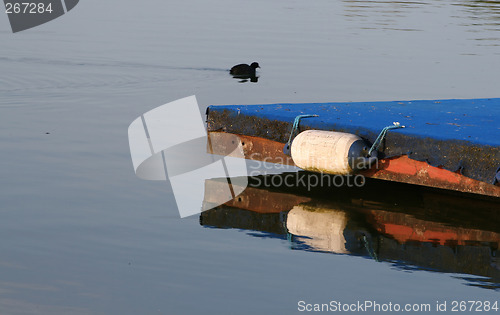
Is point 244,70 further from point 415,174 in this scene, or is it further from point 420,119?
point 415,174

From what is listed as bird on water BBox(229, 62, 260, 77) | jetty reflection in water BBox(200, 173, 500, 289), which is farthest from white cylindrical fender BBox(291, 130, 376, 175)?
bird on water BBox(229, 62, 260, 77)

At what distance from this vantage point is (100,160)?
381 inches

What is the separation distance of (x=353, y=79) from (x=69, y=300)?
10822 millimetres

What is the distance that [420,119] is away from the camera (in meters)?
9.10

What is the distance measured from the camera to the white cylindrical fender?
8.44 meters

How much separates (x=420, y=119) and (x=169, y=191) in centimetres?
264

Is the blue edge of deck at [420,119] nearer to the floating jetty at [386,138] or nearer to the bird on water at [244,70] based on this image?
the floating jetty at [386,138]

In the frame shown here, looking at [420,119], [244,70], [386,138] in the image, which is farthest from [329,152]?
[244,70]

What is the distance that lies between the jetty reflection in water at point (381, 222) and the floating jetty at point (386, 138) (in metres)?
0.30

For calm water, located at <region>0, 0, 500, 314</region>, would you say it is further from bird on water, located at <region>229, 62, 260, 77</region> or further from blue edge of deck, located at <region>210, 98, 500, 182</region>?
blue edge of deck, located at <region>210, 98, 500, 182</region>

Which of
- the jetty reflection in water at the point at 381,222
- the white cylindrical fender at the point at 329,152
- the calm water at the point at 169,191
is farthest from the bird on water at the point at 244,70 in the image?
the white cylindrical fender at the point at 329,152

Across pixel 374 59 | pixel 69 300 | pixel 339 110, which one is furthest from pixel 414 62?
pixel 69 300

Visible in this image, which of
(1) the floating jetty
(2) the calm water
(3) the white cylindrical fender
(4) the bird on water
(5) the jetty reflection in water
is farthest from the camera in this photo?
(4) the bird on water

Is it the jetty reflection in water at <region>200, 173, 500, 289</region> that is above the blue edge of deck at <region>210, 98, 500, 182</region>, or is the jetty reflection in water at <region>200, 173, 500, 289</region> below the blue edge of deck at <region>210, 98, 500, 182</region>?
below
